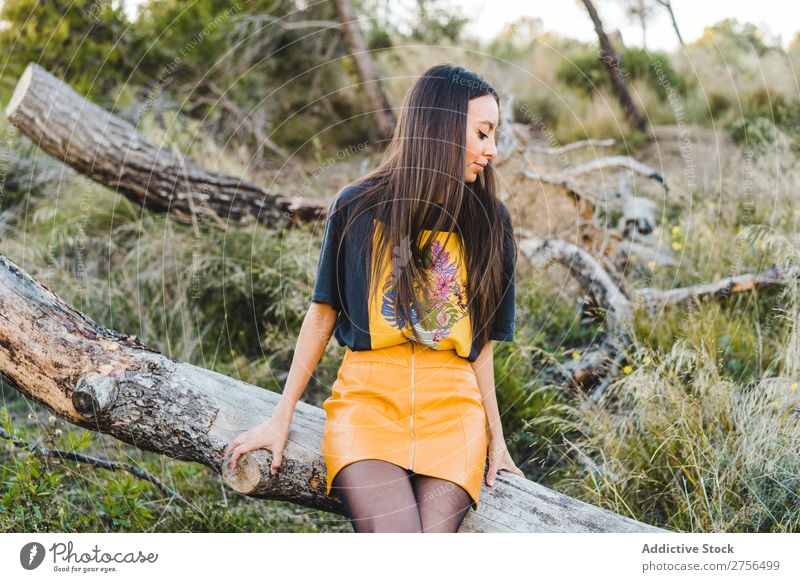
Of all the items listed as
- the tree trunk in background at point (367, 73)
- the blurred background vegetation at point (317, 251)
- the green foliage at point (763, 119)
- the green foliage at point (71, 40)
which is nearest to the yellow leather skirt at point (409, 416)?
the blurred background vegetation at point (317, 251)

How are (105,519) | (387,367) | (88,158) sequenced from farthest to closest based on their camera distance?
1. (88,158)
2. (105,519)
3. (387,367)

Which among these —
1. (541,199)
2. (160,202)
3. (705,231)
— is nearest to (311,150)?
(160,202)

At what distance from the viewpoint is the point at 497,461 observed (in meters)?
2.03

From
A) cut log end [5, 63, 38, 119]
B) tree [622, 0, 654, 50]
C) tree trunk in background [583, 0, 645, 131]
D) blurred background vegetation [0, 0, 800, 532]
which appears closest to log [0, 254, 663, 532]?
blurred background vegetation [0, 0, 800, 532]

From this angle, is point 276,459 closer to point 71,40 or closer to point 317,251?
point 317,251

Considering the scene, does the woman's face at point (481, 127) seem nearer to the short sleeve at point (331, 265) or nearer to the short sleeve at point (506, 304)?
the short sleeve at point (506, 304)

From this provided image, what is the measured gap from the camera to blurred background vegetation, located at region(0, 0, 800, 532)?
7.98 ft

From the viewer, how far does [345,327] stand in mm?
2008

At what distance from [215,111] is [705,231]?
3409mm

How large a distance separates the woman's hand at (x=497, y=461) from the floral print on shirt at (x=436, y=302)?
0.33m

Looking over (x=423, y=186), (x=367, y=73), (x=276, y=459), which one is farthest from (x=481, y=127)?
(x=367, y=73)

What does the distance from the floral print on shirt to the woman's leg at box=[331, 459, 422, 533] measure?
0.35m

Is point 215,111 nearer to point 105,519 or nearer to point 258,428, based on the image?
point 105,519
